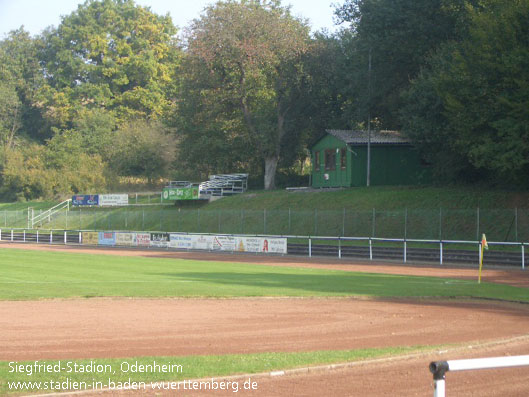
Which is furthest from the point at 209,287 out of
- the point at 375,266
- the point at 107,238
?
the point at 107,238

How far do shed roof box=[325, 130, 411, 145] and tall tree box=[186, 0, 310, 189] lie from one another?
8.79 m

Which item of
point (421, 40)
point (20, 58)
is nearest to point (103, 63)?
point (20, 58)

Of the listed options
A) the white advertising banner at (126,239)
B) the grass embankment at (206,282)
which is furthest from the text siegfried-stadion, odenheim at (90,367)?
the white advertising banner at (126,239)

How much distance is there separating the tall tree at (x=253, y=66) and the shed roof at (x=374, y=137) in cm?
879

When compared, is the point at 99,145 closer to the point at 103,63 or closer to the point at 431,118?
the point at 103,63

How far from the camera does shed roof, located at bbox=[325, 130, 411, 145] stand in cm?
5434

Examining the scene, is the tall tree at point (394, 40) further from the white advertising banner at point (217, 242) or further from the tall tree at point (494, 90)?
the white advertising banner at point (217, 242)

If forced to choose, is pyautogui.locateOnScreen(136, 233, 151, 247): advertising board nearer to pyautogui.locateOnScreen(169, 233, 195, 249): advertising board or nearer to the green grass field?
pyautogui.locateOnScreen(169, 233, 195, 249): advertising board

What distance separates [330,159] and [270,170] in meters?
9.50

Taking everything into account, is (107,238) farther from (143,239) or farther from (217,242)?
(217,242)

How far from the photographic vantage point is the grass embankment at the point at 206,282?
21.3 meters

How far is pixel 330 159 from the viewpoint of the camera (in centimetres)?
5784

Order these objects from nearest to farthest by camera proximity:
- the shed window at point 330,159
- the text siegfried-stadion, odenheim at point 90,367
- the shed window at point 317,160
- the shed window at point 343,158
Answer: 1. the text siegfried-stadion, odenheim at point 90,367
2. the shed window at point 343,158
3. the shed window at point 330,159
4. the shed window at point 317,160

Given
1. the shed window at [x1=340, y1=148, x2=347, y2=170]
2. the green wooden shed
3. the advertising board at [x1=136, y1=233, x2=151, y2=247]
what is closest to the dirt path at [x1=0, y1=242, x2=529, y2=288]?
the advertising board at [x1=136, y1=233, x2=151, y2=247]
